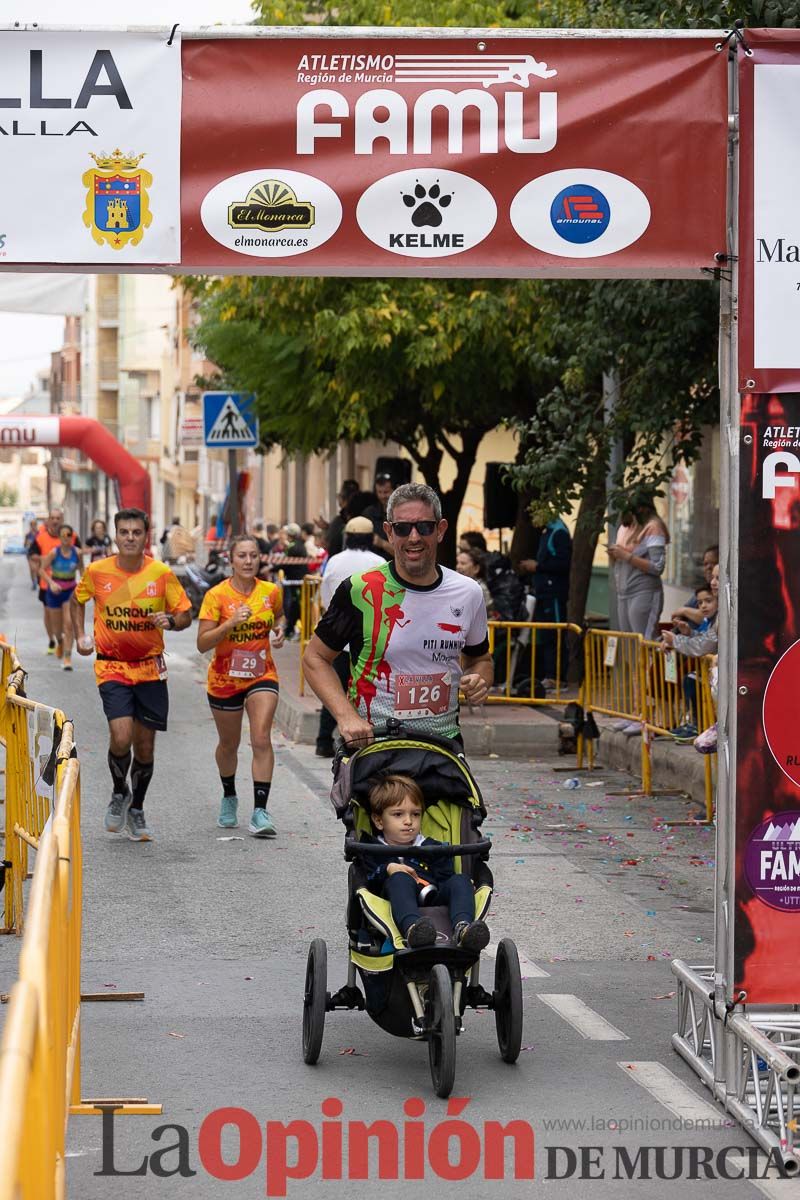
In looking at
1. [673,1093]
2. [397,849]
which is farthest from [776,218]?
[673,1093]

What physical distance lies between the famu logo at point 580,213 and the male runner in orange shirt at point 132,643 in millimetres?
5320

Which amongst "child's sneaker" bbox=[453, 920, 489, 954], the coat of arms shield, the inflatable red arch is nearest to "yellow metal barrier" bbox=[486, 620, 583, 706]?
"child's sneaker" bbox=[453, 920, 489, 954]

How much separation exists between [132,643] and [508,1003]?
536 cm

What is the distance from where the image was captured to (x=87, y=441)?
4419cm

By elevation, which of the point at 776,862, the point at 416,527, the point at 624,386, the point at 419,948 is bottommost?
the point at 419,948

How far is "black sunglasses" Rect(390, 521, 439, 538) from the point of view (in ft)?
22.1

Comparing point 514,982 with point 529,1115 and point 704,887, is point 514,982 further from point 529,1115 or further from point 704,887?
point 704,887

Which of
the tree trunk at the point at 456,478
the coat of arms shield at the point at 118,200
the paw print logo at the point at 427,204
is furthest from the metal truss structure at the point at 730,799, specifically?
the tree trunk at the point at 456,478

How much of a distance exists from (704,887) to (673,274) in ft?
15.7

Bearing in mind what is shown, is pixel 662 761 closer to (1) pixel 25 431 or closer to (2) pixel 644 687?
(2) pixel 644 687

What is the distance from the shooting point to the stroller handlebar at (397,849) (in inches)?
251

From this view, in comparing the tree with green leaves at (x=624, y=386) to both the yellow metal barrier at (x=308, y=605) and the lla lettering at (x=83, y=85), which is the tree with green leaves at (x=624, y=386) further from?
the lla lettering at (x=83, y=85)

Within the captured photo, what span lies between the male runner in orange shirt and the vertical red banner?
5.49 metres

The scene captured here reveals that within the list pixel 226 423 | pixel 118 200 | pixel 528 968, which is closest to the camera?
pixel 118 200
